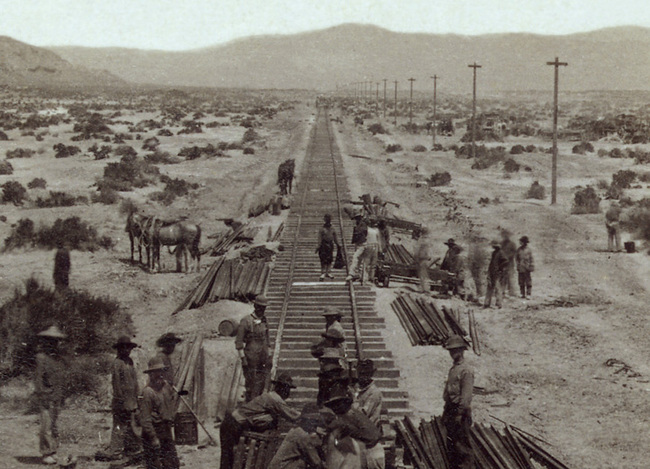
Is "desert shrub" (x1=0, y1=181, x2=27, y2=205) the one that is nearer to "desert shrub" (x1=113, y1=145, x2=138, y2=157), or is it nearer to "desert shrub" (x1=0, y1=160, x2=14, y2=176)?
"desert shrub" (x1=0, y1=160, x2=14, y2=176)

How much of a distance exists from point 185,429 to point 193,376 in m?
1.39

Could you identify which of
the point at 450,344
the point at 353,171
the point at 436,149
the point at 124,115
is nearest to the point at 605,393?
the point at 450,344

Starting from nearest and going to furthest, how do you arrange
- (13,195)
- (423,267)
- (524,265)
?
(423,267), (524,265), (13,195)

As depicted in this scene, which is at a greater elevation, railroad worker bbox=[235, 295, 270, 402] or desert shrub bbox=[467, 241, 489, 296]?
railroad worker bbox=[235, 295, 270, 402]

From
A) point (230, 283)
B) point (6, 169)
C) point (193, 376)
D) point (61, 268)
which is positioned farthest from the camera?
point (6, 169)

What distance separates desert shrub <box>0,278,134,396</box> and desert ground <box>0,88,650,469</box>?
1.13 ft

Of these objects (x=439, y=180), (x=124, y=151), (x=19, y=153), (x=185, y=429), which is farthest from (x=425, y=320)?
(x=19, y=153)

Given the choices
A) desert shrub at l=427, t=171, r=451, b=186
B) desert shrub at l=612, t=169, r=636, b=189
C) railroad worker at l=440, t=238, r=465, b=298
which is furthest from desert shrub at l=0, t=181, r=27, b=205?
desert shrub at l=612, t=169, r=636, b=189

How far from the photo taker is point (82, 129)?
53688 millimetres

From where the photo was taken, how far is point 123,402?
8992 millimetres

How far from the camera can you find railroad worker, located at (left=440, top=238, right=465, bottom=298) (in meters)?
17.3

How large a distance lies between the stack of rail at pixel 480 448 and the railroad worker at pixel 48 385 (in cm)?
430

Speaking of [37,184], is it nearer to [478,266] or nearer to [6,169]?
[6,169]

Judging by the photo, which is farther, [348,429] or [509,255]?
[509,255]
